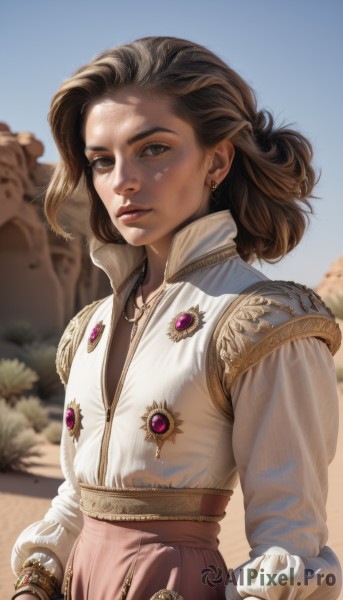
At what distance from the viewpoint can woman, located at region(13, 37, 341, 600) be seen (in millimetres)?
1792

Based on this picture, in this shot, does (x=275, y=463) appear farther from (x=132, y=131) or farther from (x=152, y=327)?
(x=132, y=131)

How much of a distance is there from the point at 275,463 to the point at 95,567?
546 millimetres

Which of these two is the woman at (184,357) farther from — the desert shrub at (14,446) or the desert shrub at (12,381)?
the desert shrub at (12,381)

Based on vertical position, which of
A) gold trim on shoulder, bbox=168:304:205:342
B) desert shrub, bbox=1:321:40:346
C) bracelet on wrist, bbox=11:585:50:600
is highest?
gold trim on shoulder, bbox=168:304:205:342

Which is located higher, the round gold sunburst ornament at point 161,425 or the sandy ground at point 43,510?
the round gold sunburst ornament at point 161,425

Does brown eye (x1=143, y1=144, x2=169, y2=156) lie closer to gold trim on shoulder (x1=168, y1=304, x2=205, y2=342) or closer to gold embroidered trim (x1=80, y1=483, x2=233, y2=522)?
gold trim on shoulder (x1=168, y1=304, x2=205, y2=342)

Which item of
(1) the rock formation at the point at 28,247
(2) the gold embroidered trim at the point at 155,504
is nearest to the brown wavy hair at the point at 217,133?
(2) the gold embroidered trim at the point at 155,504

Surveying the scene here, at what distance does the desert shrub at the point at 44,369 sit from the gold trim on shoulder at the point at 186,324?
15605 millimetres

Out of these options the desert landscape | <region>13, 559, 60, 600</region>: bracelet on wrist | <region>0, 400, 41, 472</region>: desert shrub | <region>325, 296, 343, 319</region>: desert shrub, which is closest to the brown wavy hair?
<region>13, 559, 60, 600</region>: bracelet on wrist

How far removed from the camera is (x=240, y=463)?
185cm

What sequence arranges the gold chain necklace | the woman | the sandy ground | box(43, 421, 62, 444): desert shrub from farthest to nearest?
1. box(43, 421, 62, 444): desert shrub
2. the sandy ground
3. the gold chain necklace
4. the woman

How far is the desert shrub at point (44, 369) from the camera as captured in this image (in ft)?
57.9

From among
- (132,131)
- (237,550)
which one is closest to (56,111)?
(132,131)

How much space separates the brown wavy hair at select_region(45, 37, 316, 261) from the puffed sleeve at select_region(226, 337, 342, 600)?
53 centimetres
